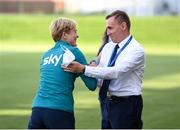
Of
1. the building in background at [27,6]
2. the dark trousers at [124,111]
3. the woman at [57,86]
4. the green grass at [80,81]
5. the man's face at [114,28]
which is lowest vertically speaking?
the building in background at [27,6]

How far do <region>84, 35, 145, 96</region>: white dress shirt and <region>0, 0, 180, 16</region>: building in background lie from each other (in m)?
59.1

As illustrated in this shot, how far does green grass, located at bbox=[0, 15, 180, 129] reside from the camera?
41.3 ft

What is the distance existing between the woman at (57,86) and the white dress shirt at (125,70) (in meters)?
0.28

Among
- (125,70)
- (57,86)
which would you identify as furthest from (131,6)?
(57,86)

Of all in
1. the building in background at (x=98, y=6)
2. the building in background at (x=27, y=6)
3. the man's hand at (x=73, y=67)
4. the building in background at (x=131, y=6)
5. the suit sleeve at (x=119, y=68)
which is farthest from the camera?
the building in background at (x=27, y=6)

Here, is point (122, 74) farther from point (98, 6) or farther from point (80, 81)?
point (98, 6)

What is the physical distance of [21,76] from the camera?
69.9ft

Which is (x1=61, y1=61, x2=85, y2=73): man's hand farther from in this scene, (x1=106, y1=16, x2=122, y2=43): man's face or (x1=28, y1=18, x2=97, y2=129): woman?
(x1=106, y1=16, x2=122, y2=43): man's face

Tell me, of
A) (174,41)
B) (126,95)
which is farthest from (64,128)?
(174,41)

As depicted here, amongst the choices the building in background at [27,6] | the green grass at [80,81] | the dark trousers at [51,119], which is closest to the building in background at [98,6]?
the building in background at [27,6]

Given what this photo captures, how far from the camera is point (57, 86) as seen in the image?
6.07m

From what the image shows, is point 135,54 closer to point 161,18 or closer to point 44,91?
point 44,91

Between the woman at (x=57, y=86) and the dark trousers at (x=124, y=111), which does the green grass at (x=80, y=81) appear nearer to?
the dark trousers at (x=124, y=111)

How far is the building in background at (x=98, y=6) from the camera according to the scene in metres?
67.4
